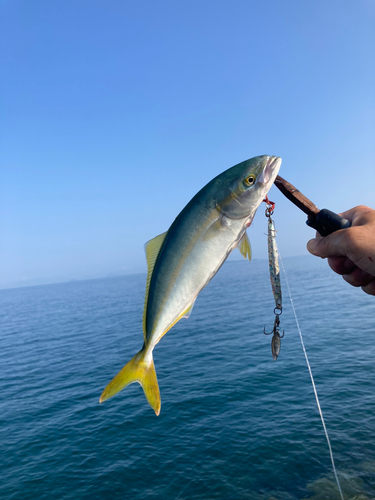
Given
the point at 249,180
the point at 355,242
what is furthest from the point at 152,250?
the point at 355,242

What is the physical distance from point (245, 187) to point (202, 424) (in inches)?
650

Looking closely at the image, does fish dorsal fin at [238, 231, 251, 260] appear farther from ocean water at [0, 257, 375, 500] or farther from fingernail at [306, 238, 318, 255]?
ocean water at [0, 257, 375, 500]

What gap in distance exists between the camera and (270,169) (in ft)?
11.5

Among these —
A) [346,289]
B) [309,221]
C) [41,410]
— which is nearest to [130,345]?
[41,410]

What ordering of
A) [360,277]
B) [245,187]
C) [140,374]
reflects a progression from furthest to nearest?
1. [360,277]
2. [140,374]
3. [245,187]

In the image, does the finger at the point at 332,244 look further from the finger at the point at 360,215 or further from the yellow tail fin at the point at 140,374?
the yellow tail fin at the point at 140,374

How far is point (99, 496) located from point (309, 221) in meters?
13.6

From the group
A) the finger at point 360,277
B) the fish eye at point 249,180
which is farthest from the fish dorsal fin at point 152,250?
the finger at point 360,277

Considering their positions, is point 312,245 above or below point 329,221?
below

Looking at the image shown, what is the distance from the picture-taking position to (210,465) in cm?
1372

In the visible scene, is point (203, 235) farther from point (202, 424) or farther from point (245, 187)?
point (202, 424)

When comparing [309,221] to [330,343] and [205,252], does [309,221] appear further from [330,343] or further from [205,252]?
[330,343]

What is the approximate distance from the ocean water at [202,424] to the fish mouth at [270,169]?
12545 mm

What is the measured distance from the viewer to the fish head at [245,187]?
3.44m
